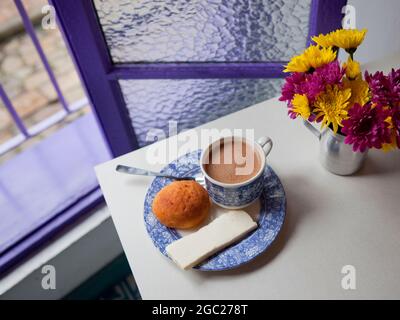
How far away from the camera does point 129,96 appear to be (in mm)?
1135

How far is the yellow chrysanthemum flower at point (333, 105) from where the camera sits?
61 cm

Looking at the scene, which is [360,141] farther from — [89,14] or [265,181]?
[89,14]

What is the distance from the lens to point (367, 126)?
0.60 meters

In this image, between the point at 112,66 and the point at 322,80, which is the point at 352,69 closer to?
the point at 322,80

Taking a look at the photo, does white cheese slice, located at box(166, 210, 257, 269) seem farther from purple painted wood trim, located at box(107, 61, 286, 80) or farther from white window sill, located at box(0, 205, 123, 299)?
white window sill, located at box(0, 205, 123, 299)

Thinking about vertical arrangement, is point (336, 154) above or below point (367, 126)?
below

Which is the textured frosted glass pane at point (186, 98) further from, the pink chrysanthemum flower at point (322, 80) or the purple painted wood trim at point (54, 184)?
the pink chrysanthemum flower at point (322, 80)

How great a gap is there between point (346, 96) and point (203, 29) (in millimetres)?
481

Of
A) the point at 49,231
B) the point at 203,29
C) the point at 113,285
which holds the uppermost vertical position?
the point at 203,29

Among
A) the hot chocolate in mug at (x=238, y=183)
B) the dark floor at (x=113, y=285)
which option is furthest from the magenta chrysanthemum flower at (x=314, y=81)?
the dark floor at (x=113, y=285)

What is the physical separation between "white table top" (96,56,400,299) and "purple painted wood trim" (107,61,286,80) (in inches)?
10.7

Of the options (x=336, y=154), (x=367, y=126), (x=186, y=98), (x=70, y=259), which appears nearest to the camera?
(x=367, y=126)

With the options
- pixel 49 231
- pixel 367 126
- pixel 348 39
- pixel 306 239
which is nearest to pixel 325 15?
pixel 348 39

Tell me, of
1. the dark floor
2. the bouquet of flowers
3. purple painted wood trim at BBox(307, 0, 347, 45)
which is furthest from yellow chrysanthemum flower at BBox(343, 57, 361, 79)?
the dark floor
